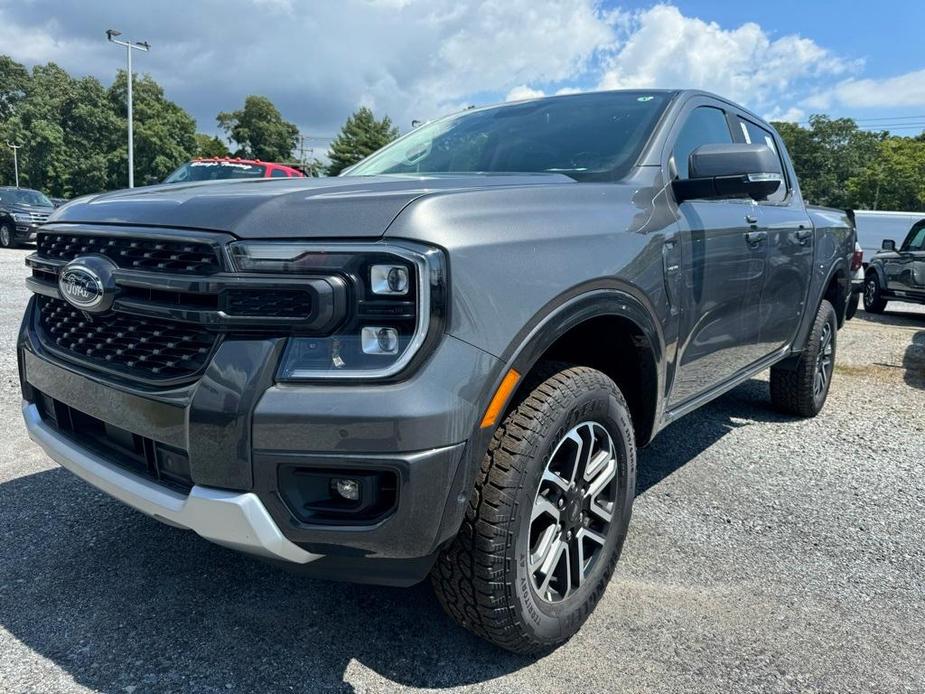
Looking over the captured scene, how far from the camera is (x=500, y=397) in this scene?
173 centimetres

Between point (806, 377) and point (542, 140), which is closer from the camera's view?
point (542, 140)

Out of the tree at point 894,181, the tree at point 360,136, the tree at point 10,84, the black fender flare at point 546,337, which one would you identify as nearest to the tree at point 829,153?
the tree at point 894,181

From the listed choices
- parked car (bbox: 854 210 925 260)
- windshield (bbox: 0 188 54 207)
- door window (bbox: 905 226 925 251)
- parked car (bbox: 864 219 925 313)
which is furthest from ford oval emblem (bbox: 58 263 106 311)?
parked car (bbox: 854 210 925 260)

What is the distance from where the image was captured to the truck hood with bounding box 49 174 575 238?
1.63 m

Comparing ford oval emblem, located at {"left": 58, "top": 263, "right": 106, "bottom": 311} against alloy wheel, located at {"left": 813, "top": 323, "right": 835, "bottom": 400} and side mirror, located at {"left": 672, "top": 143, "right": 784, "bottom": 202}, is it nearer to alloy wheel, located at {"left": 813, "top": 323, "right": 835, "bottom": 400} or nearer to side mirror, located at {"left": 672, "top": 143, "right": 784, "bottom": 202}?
side mirror, located at {"left": 672, "top": 143, "right": 784, "bottom": 202}

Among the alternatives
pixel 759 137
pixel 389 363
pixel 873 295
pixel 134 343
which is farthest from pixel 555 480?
pixel 873 295

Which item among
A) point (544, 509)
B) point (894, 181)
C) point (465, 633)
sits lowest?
point (465, 633)

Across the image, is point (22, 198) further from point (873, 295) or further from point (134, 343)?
point (873, 295)

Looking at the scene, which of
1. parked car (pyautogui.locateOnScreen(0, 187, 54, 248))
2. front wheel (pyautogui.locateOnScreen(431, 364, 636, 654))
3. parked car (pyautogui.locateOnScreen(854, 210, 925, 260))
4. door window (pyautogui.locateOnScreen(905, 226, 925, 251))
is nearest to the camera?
front wheel (pyautogui.locateOnScreen(431, 364, 636, 654))

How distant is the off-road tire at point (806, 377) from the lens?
4527 mm

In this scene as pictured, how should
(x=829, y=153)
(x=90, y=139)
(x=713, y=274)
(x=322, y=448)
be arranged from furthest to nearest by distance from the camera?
(x=829, y=153) < (x=90, y=139) < (x=713, y=274) < (x=322, y=448)

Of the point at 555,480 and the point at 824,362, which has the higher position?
the point at 555,480

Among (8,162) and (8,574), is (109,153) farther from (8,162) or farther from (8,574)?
(8,574)

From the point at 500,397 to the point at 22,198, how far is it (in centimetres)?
1997
